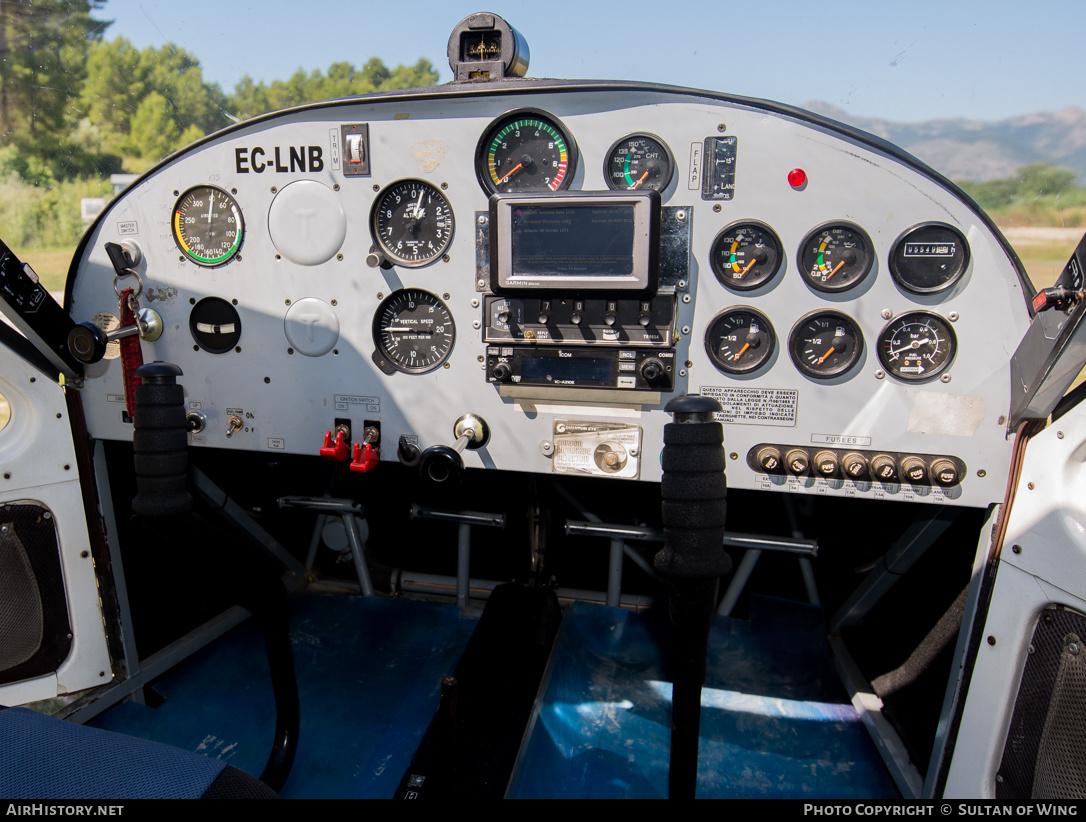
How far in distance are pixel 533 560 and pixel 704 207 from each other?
73.2 inches

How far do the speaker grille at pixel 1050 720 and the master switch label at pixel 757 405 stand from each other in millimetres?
837

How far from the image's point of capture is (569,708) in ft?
7.55

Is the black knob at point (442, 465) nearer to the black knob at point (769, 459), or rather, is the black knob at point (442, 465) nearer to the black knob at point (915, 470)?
the black knob at point (769, 459)

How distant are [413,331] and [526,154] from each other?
0.73 m

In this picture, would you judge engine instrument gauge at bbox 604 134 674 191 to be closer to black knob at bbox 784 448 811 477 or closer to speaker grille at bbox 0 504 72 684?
black knob at bbox 784 448 811 477

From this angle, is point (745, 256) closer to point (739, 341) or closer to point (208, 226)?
point (739, 341)

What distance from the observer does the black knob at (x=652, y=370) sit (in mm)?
2010

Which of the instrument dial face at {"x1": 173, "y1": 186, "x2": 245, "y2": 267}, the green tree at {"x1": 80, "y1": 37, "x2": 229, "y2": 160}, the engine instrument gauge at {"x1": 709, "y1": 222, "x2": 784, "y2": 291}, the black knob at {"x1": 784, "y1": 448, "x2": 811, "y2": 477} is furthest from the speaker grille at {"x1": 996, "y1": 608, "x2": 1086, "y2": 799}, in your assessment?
the green tree at {"x1": 80, "y1": 37, "x2": 229, "y2": 160}

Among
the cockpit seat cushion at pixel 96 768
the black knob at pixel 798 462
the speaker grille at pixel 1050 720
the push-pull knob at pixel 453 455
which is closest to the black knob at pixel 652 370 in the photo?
the black knob at pixel 798 462

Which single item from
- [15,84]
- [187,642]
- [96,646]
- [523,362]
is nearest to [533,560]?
[523,362]

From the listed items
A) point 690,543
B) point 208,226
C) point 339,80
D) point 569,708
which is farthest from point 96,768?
point 339,80

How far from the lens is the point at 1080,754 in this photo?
4.72 feet

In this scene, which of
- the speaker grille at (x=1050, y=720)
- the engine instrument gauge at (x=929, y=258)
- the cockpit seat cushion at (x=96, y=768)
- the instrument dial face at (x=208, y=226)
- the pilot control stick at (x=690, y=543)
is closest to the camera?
the cockpit seat cushion at (x=96, y=768)

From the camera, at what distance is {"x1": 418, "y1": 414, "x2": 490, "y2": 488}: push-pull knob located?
2156 millimetres
